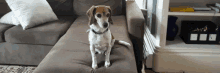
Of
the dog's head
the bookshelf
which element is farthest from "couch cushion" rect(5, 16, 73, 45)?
the bookshelf

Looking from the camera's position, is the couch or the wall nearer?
the couch

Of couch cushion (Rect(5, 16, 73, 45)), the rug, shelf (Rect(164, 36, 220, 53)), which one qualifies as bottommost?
the rug

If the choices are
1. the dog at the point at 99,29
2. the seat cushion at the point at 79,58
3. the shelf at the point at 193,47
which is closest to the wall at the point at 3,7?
the seat cushion at the point at 79,58

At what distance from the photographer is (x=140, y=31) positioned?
1.75 m

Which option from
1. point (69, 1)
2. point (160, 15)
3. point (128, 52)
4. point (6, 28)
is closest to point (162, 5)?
point (160, 15)

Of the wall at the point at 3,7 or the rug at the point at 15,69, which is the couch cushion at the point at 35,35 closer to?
the rug at the point at 15,69

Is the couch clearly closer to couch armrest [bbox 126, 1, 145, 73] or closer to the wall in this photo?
couch armrest [bbox 126, 1, 145, 73]

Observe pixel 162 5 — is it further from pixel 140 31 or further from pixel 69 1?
pixel 69 1

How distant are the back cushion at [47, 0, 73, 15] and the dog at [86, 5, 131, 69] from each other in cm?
129

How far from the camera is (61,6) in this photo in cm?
241

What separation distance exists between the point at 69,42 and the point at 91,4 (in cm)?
93

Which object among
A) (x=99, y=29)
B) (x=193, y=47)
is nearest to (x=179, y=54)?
(x=193, y=47)

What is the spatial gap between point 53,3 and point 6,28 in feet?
2.16

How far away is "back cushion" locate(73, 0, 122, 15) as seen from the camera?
231 centimetres
